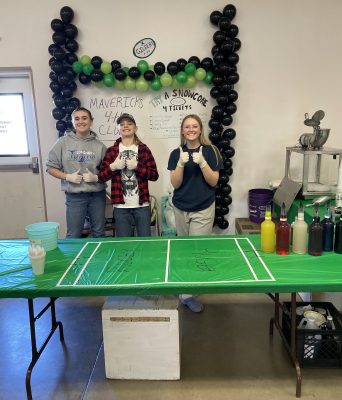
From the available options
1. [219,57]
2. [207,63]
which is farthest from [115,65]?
[219,57]

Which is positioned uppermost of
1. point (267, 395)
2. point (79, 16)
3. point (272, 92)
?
point (79, 16)

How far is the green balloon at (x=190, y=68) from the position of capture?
3576 millimetres

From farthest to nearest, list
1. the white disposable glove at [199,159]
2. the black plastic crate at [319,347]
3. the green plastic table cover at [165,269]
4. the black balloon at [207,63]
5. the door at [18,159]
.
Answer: the door at [18,159] < the black balloon at [207,63] < the white disposable glove at [199,159] < the black plastic crate at [319,347] < the green plastic table cover at [165,269]

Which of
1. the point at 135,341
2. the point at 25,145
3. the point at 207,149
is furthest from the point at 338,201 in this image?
the point at 25,145

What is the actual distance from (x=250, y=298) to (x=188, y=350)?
882 millimetres

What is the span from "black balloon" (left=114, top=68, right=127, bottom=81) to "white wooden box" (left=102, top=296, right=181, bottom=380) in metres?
2.33

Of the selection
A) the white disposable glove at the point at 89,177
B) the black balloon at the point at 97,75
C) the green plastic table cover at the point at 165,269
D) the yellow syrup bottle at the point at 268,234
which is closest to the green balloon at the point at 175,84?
the black balloon at the point at 97,75

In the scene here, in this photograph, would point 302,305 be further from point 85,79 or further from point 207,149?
point 85,79

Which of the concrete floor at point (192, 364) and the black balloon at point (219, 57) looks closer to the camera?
the concrete floor at point (192, 364)

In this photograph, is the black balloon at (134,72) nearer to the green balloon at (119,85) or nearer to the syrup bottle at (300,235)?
the green balloon at (119,85)

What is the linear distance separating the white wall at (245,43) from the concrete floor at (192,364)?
2000 mm

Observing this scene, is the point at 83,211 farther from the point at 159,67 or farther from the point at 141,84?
the point at 159,67

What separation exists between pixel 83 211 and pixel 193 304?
120 cm

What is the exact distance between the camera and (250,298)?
304 cm
